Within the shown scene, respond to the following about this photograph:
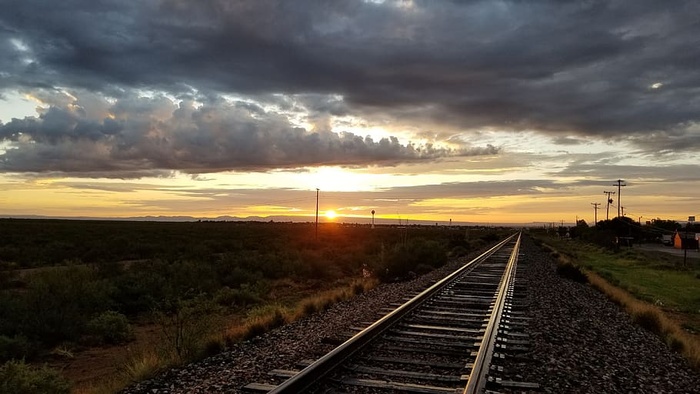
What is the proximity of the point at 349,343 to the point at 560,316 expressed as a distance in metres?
6.50

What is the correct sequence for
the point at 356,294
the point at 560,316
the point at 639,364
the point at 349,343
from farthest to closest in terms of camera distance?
the point at 356,294 < the point at 560,316 < the point at 639,364 < the point at 349,343

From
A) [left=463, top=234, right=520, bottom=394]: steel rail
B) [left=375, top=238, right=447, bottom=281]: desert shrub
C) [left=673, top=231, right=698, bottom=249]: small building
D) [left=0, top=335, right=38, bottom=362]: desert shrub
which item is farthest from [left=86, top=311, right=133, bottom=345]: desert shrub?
[left=673, top=231, right=698, bottom=249]: small building

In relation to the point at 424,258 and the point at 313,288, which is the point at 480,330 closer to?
the point at 313,288

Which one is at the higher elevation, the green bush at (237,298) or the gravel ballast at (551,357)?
the gravel ballast at (551,357)

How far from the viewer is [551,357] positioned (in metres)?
7.79

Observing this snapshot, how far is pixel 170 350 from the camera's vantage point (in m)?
8.67

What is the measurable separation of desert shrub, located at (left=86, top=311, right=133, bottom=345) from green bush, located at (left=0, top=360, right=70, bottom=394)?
5679 mm

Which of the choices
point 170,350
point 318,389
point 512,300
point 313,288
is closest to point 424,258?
point 313,288

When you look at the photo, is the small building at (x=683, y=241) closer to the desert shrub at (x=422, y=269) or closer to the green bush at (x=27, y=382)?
the desert shrub at (x=422, y=269)

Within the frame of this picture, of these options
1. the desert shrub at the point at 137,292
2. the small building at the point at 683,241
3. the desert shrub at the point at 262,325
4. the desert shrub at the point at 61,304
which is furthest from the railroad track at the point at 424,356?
the small building at the point at 683,241

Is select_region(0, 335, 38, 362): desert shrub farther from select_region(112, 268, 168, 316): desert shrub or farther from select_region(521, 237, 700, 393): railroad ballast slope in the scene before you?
select_region(521, 237, 700, 393): railroad ballast slope

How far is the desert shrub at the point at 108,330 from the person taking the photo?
1383 centimetres

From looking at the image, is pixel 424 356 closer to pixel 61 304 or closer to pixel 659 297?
pixel 61 304

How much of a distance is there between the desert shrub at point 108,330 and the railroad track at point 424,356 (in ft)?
26.7
